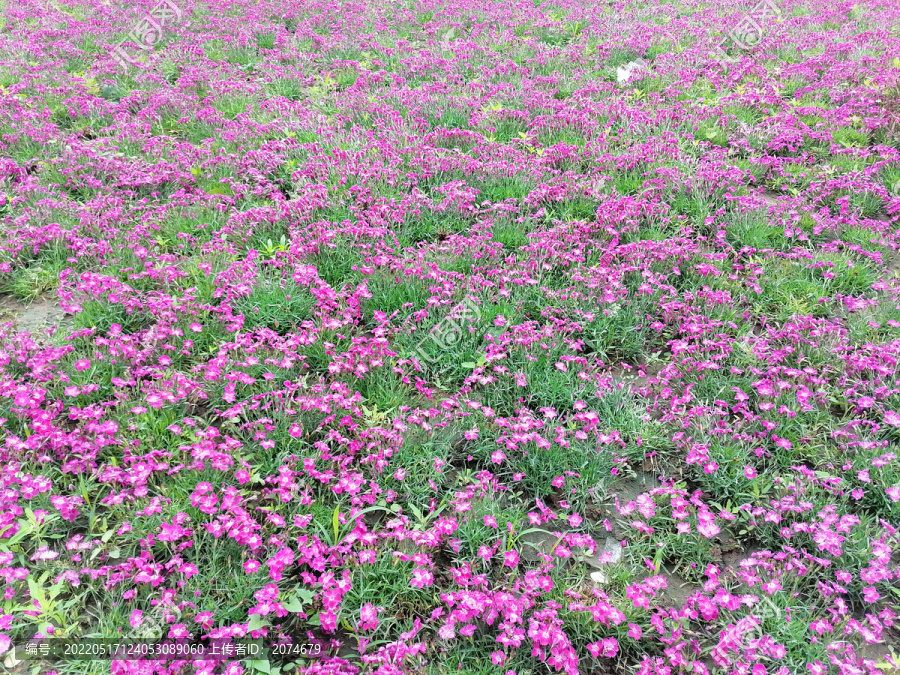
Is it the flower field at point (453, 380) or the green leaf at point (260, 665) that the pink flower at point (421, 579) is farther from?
the green leaf at point (260, 665)

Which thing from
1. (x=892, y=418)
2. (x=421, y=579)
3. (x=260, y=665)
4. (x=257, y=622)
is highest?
(x=892, y=418)

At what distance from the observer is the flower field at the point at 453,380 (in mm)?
3273

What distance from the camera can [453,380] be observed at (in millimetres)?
4906

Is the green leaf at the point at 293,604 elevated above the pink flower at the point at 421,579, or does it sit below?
below

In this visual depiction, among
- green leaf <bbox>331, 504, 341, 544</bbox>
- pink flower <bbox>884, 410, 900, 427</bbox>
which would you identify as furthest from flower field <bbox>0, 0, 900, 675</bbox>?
pink flower <bbox>884, 410, 900, 427</bbox>

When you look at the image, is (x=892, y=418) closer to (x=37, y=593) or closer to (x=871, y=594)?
(x=871, y=594)

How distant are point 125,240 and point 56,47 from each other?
26.8ft

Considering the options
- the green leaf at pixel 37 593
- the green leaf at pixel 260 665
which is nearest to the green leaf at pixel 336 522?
the green leaf at pixel 260 665

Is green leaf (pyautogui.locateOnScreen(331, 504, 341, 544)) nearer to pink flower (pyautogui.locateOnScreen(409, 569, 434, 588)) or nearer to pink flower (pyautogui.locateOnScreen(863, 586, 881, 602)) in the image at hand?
pink flower (pyautogui.locateOnScreen(409, 569, 434, 588))

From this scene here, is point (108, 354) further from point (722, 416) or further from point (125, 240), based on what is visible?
point (722, 416)

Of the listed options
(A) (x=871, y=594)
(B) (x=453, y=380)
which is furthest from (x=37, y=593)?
(A) (x=871, y=594)

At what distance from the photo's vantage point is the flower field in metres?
3.27

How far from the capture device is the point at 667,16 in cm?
1375

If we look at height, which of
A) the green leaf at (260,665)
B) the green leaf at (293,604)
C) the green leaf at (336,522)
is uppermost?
the green leaf at (336,522)
